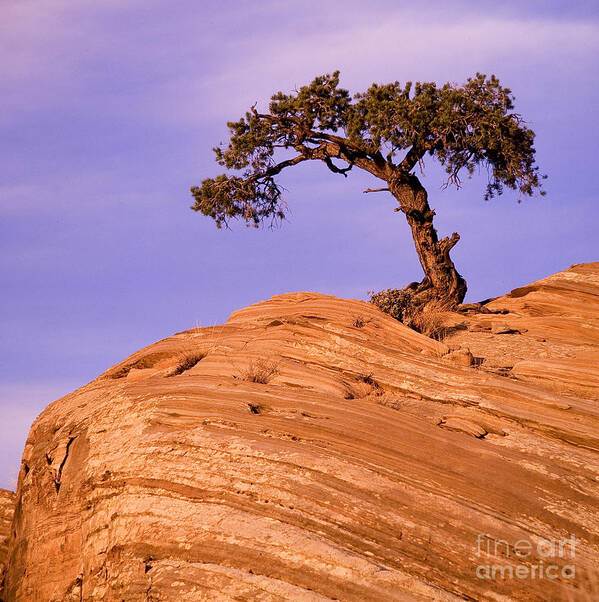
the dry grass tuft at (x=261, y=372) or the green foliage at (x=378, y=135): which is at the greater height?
the green foliage at (x=378, y=135)

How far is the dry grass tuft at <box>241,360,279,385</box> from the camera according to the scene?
12406mm

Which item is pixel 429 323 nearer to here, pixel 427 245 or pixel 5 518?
pixel 427 245

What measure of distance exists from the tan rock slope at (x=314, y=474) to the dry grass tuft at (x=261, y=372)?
0.04 metres

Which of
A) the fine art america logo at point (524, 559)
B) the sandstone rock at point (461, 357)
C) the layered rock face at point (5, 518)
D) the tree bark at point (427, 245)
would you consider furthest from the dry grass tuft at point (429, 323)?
the layered rock face at point (5, 518)

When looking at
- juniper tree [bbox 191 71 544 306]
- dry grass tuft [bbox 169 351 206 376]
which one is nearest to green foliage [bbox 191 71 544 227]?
juniper tree [bbox 191 71 544 306]

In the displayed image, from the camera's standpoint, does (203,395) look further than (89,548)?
Yes

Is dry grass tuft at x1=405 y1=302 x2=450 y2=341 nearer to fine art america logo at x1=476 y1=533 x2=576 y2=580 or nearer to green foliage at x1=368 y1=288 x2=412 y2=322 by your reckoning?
green foliage at x1=368 y1=288 x2=412 y2=322

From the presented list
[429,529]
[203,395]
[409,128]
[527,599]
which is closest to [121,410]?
[203,395]

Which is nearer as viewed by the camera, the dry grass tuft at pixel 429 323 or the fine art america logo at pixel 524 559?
the fine art america logo at pixel 524 559

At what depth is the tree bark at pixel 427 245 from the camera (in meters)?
20.9

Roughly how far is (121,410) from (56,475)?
1567mm

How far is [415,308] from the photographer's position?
1834 cm

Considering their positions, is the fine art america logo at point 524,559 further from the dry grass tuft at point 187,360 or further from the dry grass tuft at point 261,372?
the dry grass tuft at point 187,360

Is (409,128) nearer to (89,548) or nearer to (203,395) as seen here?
(203,395)
